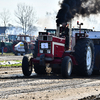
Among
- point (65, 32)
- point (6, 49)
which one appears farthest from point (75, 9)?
point (6, 49)

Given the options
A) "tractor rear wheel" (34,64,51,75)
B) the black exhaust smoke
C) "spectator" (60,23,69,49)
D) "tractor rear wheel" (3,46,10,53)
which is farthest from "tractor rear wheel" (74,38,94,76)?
"tractor rear wheel" (3,46,10,53)

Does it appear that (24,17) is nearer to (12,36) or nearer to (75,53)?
(12,36)

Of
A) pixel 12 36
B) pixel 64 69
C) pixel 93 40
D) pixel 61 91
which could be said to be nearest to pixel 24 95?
pixel 61 91

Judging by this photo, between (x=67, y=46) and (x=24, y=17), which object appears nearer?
(x=67, y=46)

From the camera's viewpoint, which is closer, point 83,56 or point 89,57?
point 83,56

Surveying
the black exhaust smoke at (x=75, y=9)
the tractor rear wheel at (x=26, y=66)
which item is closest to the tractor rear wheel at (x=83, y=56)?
the tractor rear wheel at (x=26, y=66)

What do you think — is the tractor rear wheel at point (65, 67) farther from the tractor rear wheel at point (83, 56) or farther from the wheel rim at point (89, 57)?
the wheel rim at point (89, 57)

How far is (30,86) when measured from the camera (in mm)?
7664

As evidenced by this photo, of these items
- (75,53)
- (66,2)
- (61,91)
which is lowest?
(61,91)

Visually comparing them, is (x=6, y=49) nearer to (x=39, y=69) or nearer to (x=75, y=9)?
(x=75, y=9)

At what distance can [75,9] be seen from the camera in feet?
44.6

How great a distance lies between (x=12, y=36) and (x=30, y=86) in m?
34.1

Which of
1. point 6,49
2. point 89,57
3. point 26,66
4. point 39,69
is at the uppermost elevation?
point 89,57

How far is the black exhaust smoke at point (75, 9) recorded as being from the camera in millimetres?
12766
